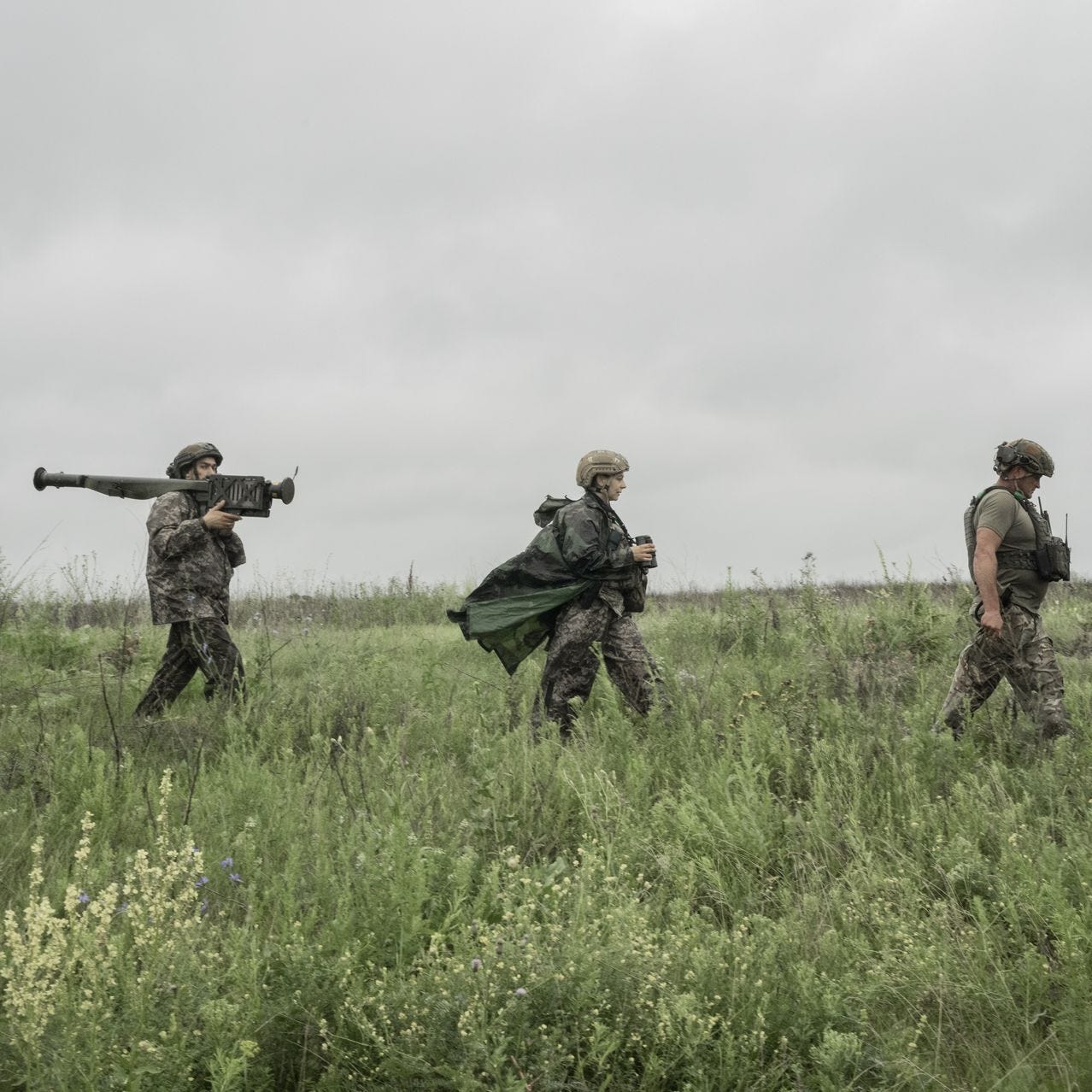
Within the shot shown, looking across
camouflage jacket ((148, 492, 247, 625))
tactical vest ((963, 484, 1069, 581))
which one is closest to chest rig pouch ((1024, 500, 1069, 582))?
tactical vest ((963, 484, 1069, 581))

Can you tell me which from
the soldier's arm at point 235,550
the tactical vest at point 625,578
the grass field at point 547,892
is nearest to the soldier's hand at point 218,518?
the soldier's arm at point 235,550

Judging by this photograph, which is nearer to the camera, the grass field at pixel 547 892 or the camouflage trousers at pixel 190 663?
the grass field at pixel 547 892

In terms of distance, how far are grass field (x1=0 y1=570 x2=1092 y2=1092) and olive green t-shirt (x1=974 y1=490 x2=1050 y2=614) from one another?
0.86 m

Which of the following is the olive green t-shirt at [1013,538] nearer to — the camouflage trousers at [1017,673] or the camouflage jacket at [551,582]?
the camouflage trousers at [1017,673]

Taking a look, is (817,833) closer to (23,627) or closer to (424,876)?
(424,876)

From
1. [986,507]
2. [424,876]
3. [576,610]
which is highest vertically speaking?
[986,507]

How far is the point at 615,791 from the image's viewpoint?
5.66 metres

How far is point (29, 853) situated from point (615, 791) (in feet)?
9.58

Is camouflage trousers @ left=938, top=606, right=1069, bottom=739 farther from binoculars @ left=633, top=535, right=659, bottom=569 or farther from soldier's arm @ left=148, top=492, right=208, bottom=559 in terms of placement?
soldier's arm @ left=148, top=492, right=208, bottom=559

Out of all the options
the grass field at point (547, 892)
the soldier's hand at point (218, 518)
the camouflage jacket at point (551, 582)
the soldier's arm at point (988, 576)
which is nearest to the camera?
the grass field at point (547, 892)

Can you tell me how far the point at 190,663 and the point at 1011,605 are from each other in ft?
19.9

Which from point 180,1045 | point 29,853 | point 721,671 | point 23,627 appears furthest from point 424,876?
point 23,627

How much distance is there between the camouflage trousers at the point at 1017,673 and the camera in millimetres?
7125

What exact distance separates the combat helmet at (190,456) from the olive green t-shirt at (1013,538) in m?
5.68
